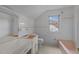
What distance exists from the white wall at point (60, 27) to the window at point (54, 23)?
0.17ft

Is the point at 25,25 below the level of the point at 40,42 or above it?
above

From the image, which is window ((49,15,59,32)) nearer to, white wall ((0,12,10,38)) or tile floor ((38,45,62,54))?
tile floor ((38,45,62,54))

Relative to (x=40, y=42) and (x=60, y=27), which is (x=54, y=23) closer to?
(x=60, y=27)

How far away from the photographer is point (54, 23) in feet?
4.85

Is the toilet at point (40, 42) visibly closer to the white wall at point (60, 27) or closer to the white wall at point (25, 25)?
the white wall at point (60, 27)

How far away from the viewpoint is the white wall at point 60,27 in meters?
1.43

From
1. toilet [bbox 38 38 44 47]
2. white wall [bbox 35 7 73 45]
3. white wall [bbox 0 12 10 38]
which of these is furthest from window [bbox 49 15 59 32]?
white wall [bbox 0 12 10 38]

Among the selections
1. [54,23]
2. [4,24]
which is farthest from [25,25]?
[54,23]

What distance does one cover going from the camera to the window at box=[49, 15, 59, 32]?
146cm

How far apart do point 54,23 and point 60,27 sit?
0.38 feet

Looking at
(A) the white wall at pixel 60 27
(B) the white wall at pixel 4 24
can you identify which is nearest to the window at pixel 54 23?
(A) the white wall at pixel 60 27
